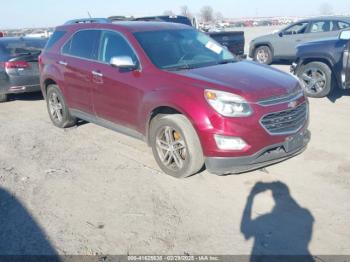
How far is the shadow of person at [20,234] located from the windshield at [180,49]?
91.2 inches

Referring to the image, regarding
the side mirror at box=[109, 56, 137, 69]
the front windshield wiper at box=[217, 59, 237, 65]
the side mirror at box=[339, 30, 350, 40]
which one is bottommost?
the side mirror at box=[339, 30, 350, 40]

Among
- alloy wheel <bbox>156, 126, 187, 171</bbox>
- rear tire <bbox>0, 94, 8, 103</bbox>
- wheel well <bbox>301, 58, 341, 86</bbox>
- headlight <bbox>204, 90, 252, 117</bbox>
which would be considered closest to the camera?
headlight <bbox>204, 90, 252, 117</bbox>

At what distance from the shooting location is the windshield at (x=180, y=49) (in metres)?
4.79

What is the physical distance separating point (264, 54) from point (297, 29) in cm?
152

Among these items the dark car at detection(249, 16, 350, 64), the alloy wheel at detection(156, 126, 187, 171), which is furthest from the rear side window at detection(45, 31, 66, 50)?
the dark car at detection(249, 16, 350, 64)

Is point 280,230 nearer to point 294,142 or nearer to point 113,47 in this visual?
point 294,142

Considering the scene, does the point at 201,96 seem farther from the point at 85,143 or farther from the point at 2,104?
the point at 2,104

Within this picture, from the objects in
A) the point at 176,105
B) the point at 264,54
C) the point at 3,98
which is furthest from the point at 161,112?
the point at 264,54

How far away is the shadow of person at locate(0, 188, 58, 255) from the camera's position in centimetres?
325

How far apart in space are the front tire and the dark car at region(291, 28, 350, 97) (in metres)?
4.40

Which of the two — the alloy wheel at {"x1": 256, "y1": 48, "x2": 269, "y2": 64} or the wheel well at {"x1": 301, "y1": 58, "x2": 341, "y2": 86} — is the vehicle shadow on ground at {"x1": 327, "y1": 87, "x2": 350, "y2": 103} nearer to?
the wheel well at {"x1": 301, "y1": 58, "x2": 341, "y2": 86}

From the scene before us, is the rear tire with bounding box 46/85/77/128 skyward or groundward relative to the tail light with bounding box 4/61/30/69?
groundward

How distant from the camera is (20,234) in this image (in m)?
3.49

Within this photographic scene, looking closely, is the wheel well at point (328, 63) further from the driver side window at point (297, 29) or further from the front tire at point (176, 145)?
the driver side window at point (297, 29)
